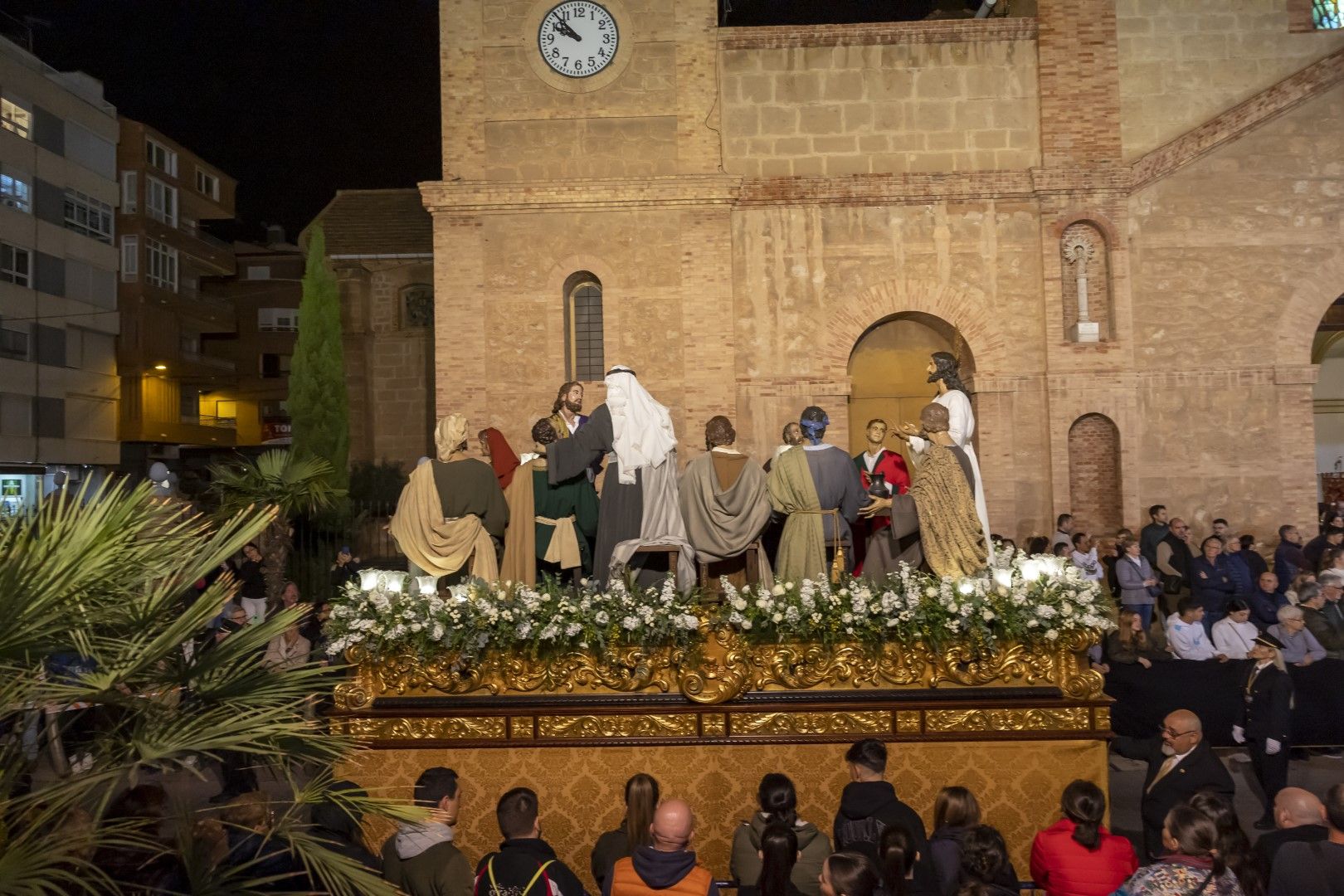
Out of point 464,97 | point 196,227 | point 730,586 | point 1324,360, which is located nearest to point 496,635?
point 730,586

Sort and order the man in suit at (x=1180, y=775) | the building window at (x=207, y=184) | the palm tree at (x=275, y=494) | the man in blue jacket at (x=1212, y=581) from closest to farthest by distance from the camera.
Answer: the man in suit at (x=1180, y=775) → the man in blue jacket at (x=1212, y=581) → the palm tree at (x=275, y=494) → the building window at (x=207, y=184)

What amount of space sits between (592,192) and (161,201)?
77.6 ft

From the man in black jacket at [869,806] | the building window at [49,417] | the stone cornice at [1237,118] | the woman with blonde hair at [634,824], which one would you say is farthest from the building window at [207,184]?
the man in black jacket at [869,806]

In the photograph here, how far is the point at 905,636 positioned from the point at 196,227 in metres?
37.2

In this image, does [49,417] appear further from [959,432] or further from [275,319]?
[959,432]

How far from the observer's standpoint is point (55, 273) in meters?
32.4

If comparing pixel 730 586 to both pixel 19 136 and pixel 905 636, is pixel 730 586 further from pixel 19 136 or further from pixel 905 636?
pixel 19 136

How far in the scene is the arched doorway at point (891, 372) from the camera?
20.3m

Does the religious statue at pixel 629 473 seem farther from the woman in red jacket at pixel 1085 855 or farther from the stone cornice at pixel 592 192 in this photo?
the stone cornice at pixel 592 192

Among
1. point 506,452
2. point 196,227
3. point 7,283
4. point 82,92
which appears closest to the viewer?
point 506,452

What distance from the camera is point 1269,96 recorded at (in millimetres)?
19172

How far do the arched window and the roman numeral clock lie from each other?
3180 millimetres

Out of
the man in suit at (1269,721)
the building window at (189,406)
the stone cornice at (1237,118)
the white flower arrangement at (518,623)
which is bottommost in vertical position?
the man in suit at (1269,721)

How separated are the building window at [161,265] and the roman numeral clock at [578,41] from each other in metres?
21.1
